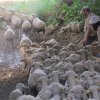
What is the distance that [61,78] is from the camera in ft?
20.9

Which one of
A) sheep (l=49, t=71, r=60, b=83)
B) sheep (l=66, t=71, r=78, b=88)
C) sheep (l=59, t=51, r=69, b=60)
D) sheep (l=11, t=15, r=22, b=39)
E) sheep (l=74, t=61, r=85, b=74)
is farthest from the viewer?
sheep (l=11, t=15, r=22, b=39)

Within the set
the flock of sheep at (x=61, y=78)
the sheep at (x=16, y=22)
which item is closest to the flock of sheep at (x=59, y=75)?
the flock of sheep at (x=61, y=78)

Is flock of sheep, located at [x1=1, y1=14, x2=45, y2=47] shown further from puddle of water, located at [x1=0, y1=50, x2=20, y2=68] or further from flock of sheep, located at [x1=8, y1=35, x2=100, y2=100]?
flock of sheep, located at [x1=8, y1=35, x2=100, y2=100]

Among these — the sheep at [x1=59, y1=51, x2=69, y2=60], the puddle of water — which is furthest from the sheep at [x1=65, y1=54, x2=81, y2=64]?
the puddle of water

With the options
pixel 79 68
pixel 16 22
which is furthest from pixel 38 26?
pixel 79 68

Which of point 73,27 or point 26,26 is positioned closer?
point 73,27

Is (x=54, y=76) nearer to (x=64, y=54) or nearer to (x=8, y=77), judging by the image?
(x=64, y=54)

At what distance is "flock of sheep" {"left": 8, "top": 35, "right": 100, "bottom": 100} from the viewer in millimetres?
5441

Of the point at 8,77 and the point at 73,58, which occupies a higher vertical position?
the point at 73,58

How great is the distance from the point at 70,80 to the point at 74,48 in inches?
107

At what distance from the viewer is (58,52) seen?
840cm

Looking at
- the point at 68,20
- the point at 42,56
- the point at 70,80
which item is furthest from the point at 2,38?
the point at 70,80

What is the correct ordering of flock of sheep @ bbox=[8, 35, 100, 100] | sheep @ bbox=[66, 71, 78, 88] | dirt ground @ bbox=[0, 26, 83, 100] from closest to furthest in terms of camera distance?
flock of sheep @ bbox=[8, 35, 100, 100] → sheep @ bbox=[66, 71, 78, 88] → dirt ground @ bbox=[0, 26, 83, 100]

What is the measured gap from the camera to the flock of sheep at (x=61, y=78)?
5.44 m
